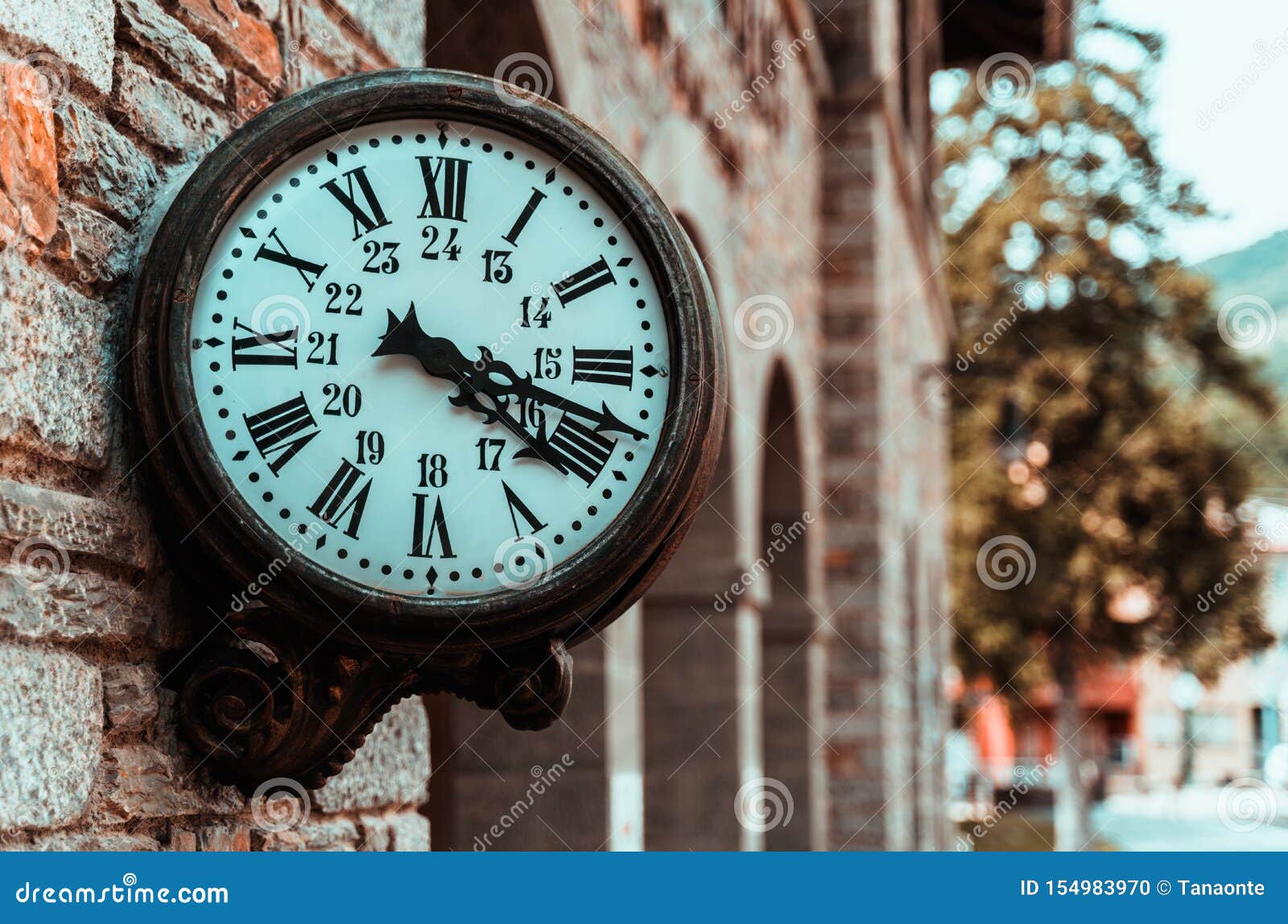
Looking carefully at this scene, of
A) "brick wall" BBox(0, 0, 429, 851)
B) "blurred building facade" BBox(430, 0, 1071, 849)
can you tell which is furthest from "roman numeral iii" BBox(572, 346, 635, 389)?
"blurred building facade" BBox(430, 0, 1071, 849)

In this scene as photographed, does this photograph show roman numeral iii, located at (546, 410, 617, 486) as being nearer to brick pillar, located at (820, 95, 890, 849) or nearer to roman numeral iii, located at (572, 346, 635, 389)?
roman numeral iii, located at (572, 346, 635, 389)

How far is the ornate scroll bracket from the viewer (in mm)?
1924

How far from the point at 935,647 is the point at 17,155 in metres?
12.0

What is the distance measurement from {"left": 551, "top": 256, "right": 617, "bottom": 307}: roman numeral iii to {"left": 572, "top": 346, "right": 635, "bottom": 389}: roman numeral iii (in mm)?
69

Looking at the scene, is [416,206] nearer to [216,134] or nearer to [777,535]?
[216,134]

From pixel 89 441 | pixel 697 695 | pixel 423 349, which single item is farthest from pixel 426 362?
pixel 697 695

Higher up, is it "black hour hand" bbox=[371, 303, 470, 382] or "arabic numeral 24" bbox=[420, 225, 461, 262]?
"arabic numeral 24" bbox=[420, 225, 461, 262]

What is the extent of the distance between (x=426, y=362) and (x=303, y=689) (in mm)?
421

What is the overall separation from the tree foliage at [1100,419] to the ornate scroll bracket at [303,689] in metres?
18.2

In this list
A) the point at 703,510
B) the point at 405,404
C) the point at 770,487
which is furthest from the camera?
the point at 770,487

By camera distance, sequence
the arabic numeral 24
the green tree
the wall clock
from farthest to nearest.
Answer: the green tree, the arabic numeral 24, the wall clock

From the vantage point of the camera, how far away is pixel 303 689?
1.94m

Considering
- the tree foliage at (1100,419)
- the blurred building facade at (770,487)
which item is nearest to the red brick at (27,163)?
the blurred building facade at (770,487)

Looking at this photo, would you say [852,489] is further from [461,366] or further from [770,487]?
[461,366]
